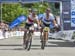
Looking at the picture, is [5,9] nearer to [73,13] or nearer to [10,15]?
[10,15]

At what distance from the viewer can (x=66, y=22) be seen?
33375 millimetres

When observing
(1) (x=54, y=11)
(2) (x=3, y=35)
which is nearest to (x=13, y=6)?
(1) (x=54, y=11)

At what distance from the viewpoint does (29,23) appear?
16344 millimetres

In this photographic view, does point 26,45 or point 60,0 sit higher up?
point 60,0

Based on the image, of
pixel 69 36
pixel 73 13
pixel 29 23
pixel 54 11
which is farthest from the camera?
pixel 54 11

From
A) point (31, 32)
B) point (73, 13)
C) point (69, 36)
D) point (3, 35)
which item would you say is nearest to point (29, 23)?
point (31, 32)

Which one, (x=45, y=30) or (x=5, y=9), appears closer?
(x=45, y=30)

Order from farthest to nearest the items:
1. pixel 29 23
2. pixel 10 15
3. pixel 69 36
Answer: pixel 10 15, pixel 69 36, pixel 29 23

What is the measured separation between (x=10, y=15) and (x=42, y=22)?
69494mm

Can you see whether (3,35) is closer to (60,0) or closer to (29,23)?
(60,0)

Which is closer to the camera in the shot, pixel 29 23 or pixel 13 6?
pixel 29 23

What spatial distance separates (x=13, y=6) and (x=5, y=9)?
8.16 ft

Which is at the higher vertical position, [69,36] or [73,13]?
[73,13]

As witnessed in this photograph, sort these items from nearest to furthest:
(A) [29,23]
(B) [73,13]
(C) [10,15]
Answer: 1. (A) [29,23]
2. (B) [73,13]
3. (C) [10,15]
